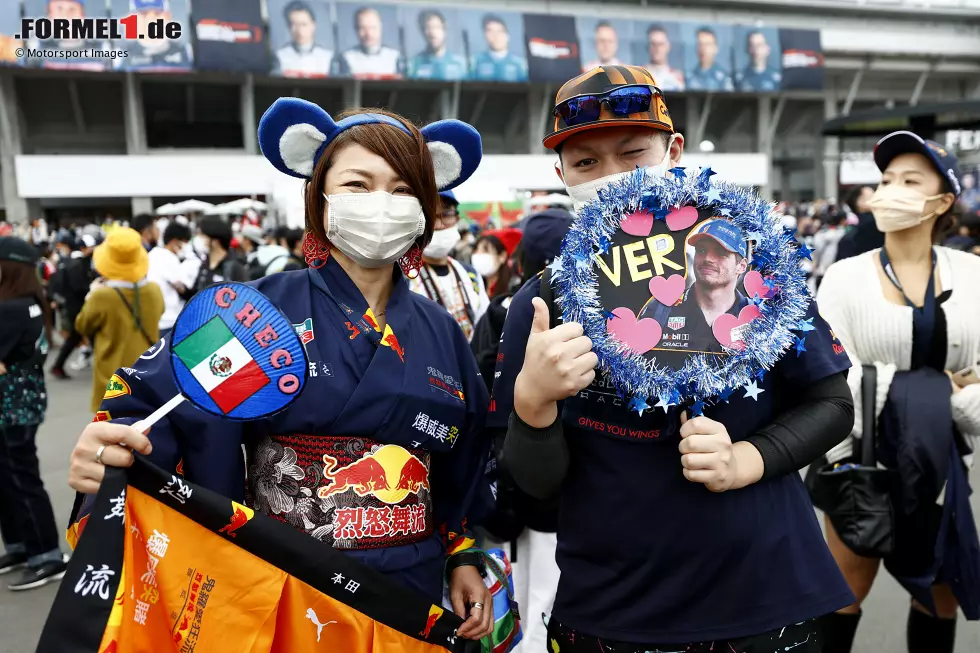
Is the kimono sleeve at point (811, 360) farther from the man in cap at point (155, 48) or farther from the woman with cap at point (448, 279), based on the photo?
the man in cap at point (155, 48)

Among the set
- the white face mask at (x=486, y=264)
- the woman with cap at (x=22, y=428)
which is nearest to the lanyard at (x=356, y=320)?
the woman with cap at (x=22, y=428)

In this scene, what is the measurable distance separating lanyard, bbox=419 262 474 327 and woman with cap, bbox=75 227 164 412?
2.63m

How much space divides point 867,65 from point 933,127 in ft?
120

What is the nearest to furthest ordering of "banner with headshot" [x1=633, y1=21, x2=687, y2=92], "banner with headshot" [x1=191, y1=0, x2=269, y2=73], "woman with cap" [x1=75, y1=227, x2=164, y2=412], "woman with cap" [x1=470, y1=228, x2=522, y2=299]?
"woman with cap" [x1=75, y1=227, x2=164, y2=412] → "woman with cap" [x1=470, y1=228, x2=522, y2=299] → "banner with headshot" [x1=191, y1=0, x2=269, y2=73] → "banner with headshot" [x1=633, y1=21, x2=687, y2=92]

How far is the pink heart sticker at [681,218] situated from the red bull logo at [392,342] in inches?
27.9

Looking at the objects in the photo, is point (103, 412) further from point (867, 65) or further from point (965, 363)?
point (867, 65)

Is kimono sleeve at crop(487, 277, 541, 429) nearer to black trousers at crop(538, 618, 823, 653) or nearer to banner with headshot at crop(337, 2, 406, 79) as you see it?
black trousers at crop(538, 618, 823, 653)

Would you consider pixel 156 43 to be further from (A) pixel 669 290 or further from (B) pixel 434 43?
(A) pixel 669 290

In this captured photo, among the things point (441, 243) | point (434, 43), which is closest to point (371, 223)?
point (441, 243)

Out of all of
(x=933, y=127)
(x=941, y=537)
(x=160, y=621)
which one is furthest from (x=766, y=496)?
(x=933, y=127)

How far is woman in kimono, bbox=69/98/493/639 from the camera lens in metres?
1.70

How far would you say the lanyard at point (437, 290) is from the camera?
13.6 feet

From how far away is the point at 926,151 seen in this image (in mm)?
2746

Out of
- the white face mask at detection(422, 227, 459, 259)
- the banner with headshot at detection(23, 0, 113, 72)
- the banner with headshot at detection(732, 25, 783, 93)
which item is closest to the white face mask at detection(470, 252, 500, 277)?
the white face mask at detection(422, 227, 459, 259)
